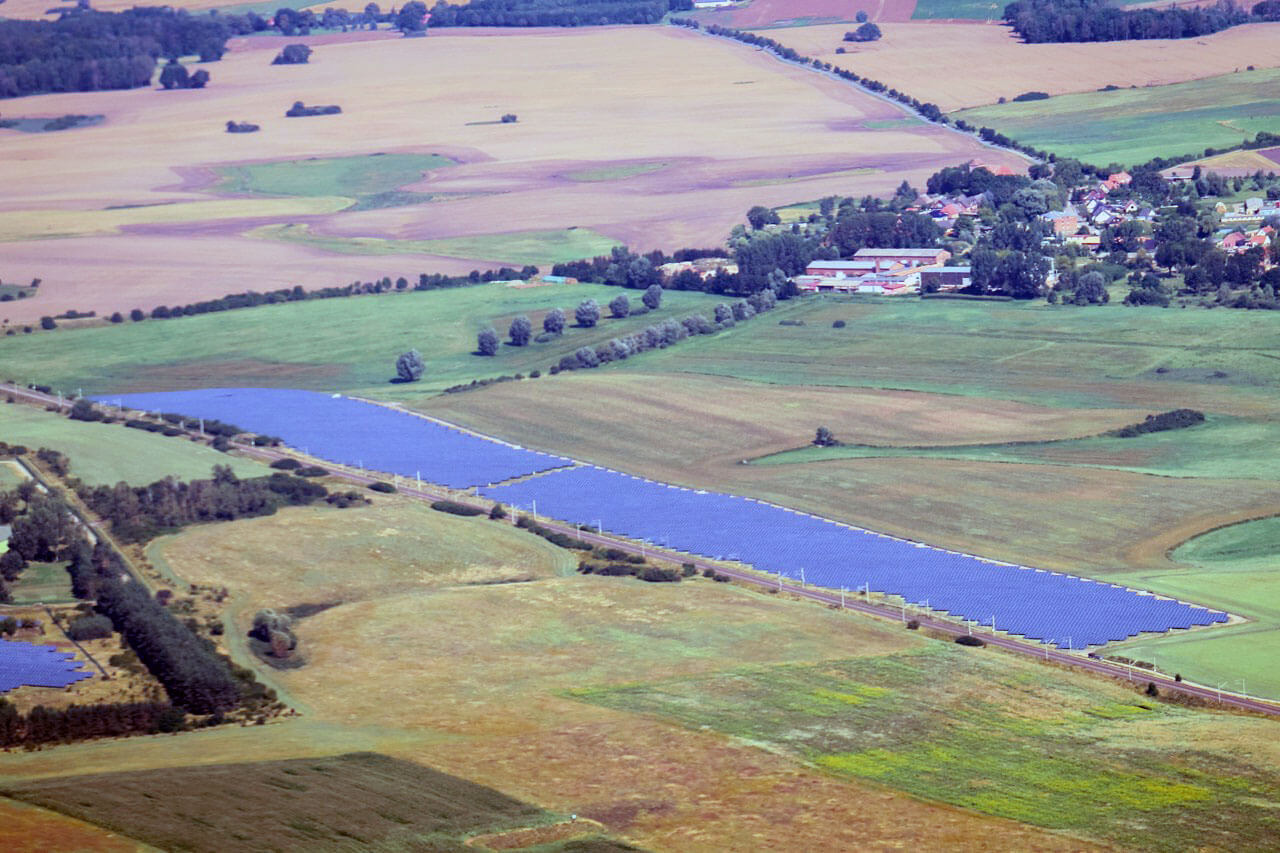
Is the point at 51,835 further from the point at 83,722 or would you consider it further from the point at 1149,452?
the point at 1149,452

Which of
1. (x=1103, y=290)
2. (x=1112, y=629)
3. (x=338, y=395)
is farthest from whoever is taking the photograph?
(x=1103, y=290)

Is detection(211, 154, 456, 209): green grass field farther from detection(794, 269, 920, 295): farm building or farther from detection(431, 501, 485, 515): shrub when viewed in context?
detection(431, 501, 485, 515): shrub

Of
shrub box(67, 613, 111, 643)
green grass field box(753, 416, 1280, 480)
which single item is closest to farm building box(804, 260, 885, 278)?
green grass field box(753, 416, 1280, 480)

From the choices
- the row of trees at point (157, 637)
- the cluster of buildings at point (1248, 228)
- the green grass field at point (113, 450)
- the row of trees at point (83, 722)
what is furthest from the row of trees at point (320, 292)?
the row of trees at point (83, 722)

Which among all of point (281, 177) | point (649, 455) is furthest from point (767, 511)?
point (281, 177)

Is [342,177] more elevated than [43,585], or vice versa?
[342,177]

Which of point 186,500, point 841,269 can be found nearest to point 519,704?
point 186,500

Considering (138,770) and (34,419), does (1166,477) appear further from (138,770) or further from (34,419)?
(34,419)
